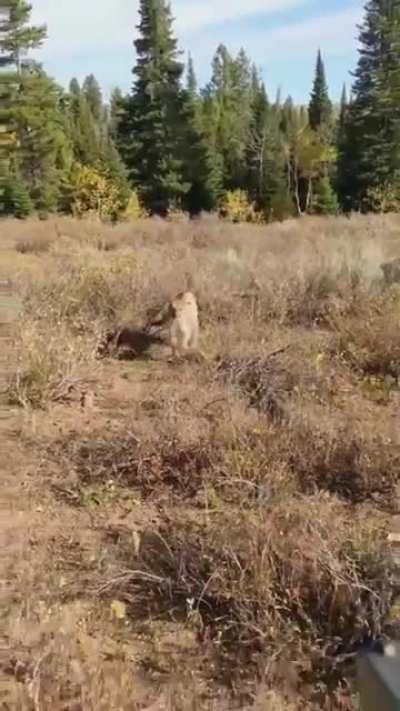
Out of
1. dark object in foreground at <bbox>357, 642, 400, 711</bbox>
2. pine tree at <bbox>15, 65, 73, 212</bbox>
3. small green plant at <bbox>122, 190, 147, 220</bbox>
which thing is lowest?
small green plant at <bbox>122, 190, 147, 220</bbox>

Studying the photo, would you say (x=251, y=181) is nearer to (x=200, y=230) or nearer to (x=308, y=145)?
(x=308, y=145)

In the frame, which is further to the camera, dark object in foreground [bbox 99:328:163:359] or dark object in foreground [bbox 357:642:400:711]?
dark object in foreground [bbox 99:328:163:359]

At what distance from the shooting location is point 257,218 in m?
38.4

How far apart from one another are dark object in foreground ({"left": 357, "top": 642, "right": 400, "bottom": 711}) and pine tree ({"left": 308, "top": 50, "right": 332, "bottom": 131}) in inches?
1923

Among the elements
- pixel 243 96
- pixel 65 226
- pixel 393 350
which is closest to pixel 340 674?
pixel 393 350

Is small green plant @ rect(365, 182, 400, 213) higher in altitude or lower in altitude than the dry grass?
higher

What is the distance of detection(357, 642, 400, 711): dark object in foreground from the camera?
1130 millimetres

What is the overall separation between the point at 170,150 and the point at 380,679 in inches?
1519

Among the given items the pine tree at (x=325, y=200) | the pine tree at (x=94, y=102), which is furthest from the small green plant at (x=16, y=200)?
the pine tree at (x=94, y=102)

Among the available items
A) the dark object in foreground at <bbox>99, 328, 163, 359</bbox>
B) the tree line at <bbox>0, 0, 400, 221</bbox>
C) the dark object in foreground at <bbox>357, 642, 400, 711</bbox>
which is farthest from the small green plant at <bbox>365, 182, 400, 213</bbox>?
the dark object in foreground at <bbox>357, 642, 400, 711</bbox>

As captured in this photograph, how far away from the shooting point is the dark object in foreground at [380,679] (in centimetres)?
113

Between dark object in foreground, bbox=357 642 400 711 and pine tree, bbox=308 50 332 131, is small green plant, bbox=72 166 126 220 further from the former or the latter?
dark object in foreground, bbox=357 642 400 711

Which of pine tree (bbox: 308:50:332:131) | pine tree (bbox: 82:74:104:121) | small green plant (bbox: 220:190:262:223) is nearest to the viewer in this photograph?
small green plant (bbox: 220:190:262:223)

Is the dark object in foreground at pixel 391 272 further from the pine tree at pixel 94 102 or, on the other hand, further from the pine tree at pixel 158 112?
the pine tree at pixel 94 102
